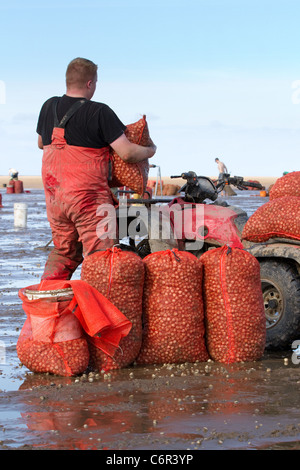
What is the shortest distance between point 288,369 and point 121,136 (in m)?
2.19

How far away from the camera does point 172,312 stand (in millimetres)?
5664

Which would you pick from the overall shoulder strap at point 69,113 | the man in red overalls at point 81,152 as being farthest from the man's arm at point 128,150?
the overall shoulder strap at point 69,113

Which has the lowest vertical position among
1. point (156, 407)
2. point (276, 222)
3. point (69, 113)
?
point (156, 407)

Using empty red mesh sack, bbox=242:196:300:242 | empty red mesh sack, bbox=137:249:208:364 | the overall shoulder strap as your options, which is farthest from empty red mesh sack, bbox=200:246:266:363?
the overall shoulder strap

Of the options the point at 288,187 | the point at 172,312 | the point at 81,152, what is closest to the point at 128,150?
the point at 81,152

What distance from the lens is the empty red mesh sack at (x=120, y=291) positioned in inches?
219

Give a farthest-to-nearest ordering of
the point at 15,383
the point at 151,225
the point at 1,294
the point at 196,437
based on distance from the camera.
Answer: the point at 1,294, the point at 151,225, the point at 15,383, the point at 196,437

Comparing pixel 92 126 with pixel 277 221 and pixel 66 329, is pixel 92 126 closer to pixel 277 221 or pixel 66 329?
pixel 66 329

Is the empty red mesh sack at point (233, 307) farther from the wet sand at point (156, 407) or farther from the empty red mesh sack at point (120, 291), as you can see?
the empty red mesh sack at point (120, 291)

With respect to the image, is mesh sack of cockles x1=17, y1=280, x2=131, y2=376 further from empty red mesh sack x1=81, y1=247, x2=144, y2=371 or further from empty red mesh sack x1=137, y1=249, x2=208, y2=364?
empty red mesh sack x1=137, y1=249, x2=208, y2=364

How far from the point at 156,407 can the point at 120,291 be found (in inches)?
46.1
